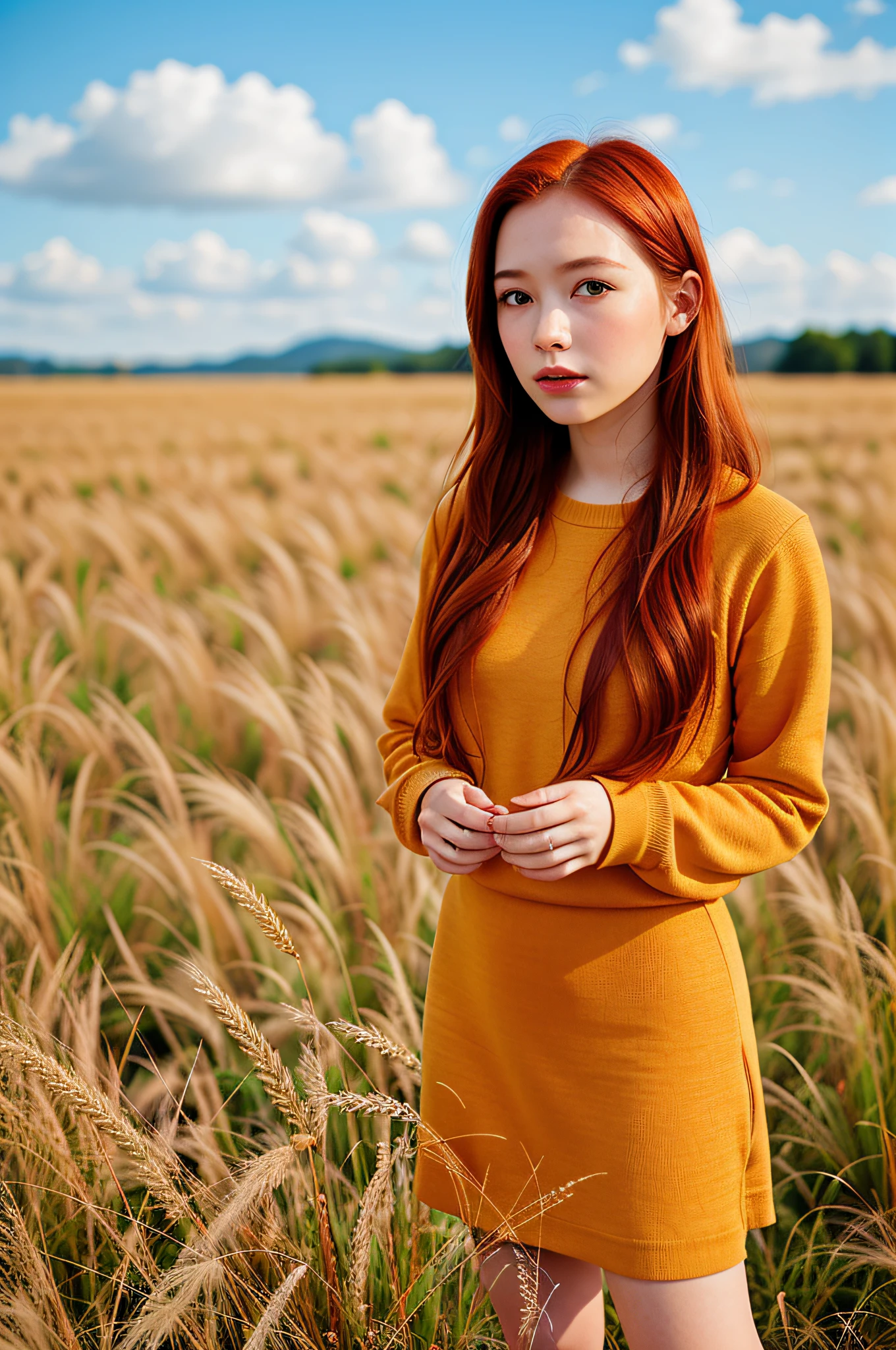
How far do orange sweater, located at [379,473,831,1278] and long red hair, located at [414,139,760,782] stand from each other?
26mm

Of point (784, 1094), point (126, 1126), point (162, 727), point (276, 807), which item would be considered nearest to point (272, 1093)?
point (126, 1126)

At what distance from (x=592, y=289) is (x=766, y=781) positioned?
49 cm

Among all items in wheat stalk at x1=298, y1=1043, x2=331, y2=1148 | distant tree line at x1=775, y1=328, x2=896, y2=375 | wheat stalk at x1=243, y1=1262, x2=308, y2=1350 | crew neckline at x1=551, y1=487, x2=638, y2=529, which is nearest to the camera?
wheat stalk at x1=243, y1=1262, x2=308, y2=1350

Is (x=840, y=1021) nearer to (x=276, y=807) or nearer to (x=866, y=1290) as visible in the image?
(x=866, y=1290)

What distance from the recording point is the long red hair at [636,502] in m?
0.90

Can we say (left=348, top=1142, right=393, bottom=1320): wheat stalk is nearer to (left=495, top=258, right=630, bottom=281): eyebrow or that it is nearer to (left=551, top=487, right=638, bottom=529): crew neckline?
(left=551, top=487, right=638, bottom=529): crew neckline

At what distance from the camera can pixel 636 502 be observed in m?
0.98

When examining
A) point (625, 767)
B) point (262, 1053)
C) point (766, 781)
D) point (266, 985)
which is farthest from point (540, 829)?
point (266, 985)

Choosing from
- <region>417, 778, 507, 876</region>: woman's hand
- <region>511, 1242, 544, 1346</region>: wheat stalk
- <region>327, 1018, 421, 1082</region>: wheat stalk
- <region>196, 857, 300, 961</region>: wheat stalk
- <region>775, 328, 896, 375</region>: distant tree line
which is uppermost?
<region>775, 328, 896, 375</region>: distant tree line

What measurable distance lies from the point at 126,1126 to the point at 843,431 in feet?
32.9

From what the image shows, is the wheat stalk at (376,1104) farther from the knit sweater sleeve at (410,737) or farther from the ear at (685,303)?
the ear at (685,303)

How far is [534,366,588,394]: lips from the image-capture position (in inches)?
35.8

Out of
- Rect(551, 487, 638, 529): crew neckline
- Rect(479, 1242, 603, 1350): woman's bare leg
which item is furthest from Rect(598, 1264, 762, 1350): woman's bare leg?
Rect(551, 487, 638, 529): crew neckline

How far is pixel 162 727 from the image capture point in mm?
2646
